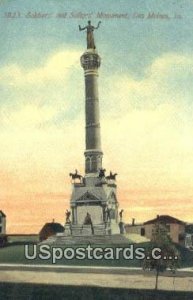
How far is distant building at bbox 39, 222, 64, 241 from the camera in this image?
8.34 ft

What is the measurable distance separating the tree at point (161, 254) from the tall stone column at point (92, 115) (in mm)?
371

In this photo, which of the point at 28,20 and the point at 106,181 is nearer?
the point at 28,20

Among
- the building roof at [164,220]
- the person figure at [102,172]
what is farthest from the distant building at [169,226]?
the person figure at [102,172]

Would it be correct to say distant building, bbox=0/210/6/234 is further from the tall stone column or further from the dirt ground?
the tall stone column

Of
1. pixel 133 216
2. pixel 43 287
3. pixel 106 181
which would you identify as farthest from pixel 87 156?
pixel 43 287

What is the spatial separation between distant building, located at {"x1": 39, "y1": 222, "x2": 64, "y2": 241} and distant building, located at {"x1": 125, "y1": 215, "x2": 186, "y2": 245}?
29cm

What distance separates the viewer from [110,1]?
2473 mm

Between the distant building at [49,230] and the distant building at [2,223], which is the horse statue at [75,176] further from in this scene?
the distant building at [2,223]

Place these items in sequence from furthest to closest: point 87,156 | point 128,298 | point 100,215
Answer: point 100,215 → point 87,156 → point 128,298

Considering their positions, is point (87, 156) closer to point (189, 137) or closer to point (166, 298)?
point (189, 137)

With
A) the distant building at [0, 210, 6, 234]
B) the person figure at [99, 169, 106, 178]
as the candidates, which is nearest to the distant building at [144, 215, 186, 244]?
the person figure at [99, 169, 106, 178]

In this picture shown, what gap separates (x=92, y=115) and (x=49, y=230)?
505mm

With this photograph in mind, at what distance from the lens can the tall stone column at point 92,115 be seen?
252 cm

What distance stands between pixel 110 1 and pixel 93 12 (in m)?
0.08
